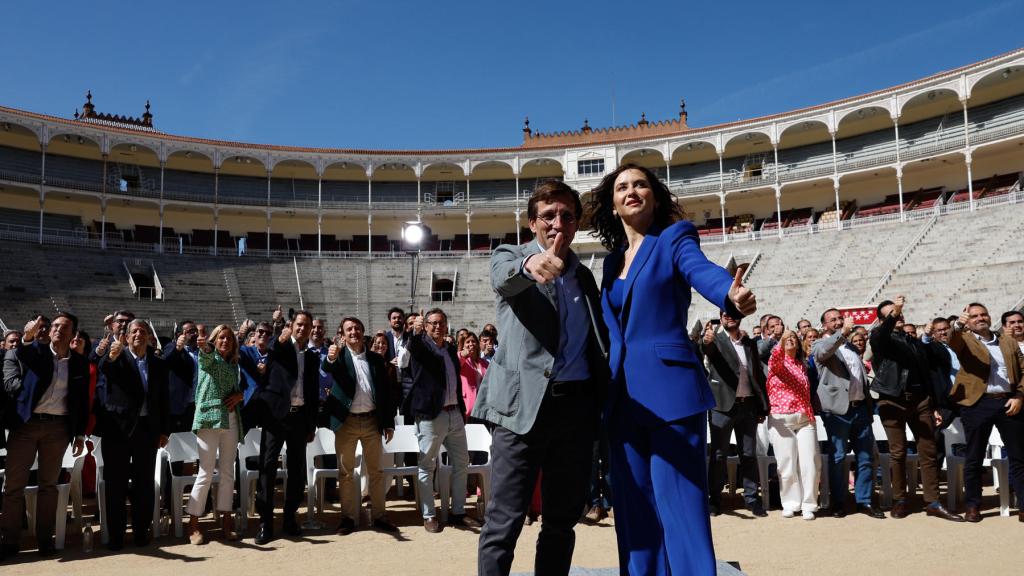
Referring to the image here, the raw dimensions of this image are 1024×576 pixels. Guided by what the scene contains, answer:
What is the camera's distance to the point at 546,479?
3.21m

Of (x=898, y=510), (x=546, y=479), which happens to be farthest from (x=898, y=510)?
(x=546, y=479)

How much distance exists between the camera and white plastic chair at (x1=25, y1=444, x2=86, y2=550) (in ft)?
21.7

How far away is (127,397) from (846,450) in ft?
25.1

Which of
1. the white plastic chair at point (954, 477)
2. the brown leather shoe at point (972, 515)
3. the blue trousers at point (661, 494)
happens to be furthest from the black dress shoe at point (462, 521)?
the white plastic chair at point (954, 477)

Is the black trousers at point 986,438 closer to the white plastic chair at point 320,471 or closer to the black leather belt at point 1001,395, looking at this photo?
the black leather belt at point 1001,395

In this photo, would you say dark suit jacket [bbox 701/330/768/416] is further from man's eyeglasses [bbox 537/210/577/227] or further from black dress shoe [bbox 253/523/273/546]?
man's eyeglasses [bbox 537/210/577/227]

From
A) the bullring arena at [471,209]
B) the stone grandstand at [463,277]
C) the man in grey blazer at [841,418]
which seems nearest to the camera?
the man in grey blazer at [841,418]

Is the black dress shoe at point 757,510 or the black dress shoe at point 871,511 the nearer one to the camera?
the black dress shoe at point 871,511

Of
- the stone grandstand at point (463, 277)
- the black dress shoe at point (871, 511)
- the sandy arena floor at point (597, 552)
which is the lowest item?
the black dress shoe at point (871, 511)

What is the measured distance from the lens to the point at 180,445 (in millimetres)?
7395

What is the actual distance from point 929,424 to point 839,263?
79.0 feet

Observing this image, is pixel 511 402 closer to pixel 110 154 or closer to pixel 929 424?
pixel 929 424

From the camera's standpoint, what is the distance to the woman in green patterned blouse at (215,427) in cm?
678

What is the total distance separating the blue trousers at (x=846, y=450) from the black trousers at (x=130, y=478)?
283 inches
